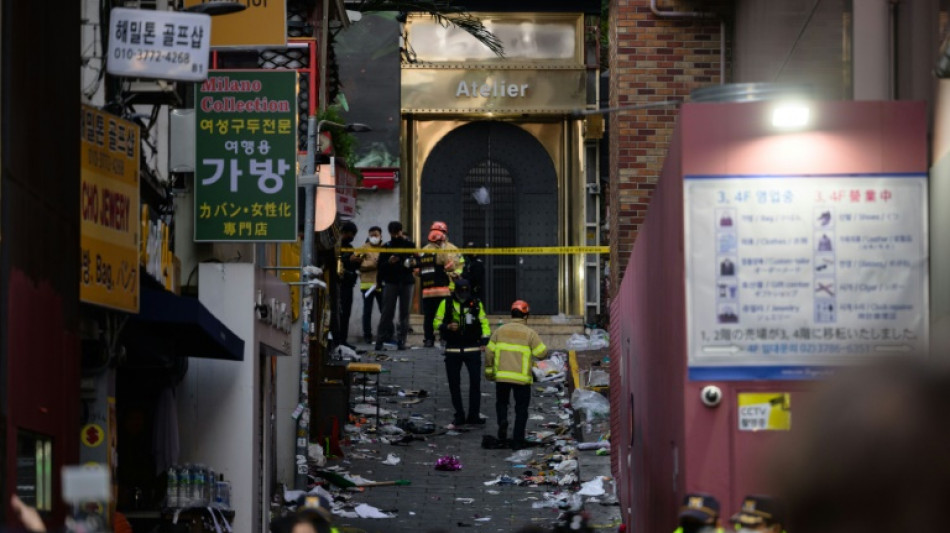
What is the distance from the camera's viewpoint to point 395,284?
92.2ft

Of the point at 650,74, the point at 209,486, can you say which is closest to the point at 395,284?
the point at 650,74

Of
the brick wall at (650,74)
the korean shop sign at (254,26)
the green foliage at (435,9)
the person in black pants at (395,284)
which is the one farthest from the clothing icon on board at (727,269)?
the person in black pants at (395,284)

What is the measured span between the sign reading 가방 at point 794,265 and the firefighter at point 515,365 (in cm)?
1233

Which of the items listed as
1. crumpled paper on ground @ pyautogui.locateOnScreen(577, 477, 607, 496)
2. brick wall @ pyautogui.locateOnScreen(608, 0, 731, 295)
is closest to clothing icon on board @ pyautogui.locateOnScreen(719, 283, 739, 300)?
brick wall @ pyautogui.locateOnScreen(608, 0, 731, 295)

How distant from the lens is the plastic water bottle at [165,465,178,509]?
47.0 feet

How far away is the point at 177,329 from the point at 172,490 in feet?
5.74

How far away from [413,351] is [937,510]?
89.0ft

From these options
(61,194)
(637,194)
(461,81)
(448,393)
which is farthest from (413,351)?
(61,194)

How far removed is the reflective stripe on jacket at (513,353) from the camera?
22.0 meters

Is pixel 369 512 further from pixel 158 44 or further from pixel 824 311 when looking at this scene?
pixel 824 311

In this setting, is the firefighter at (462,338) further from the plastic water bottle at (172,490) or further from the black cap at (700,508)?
the black cap at (700,508)

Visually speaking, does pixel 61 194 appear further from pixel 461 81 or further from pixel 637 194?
pixel 461 81

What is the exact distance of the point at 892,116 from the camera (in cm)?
957

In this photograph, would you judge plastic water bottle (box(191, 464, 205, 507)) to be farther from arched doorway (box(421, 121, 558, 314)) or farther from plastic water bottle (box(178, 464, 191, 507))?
arched doorway (box(421, 121, 558, 314))
